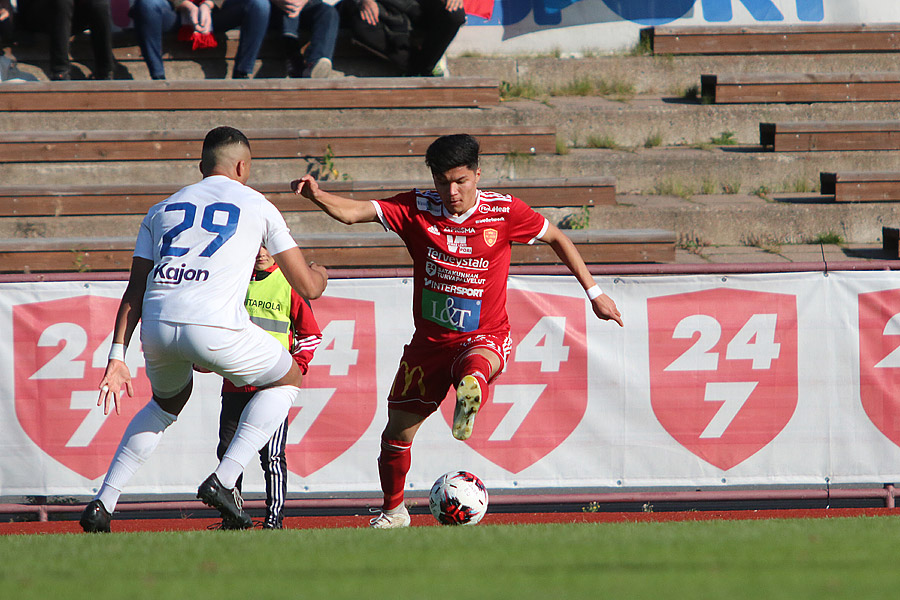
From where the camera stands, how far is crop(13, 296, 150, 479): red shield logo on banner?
658 centimetres

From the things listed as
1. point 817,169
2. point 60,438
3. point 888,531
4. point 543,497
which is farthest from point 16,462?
point 817,169

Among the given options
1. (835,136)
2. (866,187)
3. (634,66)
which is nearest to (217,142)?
(866,187)

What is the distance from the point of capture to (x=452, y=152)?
5.27m

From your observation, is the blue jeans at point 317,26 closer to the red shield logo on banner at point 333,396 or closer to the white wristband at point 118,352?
the red shield logo on banner at point 333,396

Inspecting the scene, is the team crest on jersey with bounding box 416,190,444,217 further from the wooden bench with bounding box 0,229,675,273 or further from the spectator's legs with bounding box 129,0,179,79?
the spectator's legs with bounding box 129,0,179,79

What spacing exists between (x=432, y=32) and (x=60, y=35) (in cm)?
458

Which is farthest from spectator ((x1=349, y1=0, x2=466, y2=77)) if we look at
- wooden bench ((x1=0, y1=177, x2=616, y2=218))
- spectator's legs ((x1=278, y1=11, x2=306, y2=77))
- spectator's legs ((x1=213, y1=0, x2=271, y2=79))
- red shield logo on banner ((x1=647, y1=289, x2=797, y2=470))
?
red shield logo on banner ((x1=647, y1=289, x2=797, y2=470))

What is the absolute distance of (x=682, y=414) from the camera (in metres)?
6.74

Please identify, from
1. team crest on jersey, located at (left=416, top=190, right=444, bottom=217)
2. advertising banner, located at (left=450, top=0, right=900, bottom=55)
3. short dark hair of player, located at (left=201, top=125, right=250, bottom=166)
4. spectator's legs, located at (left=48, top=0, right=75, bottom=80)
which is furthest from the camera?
advertising banner, located at (left=450, top=0, right=900, bottom=55)

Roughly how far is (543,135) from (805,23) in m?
5.45

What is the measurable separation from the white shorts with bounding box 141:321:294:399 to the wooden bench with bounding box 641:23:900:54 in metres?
10.3

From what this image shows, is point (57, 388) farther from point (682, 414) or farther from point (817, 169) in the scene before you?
point (817, 169)

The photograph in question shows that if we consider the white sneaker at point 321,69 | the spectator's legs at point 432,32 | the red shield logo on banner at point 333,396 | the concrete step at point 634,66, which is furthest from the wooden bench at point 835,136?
the red shield logo on banner at point 333,396

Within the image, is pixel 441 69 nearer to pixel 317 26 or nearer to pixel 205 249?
pixel 317 26
